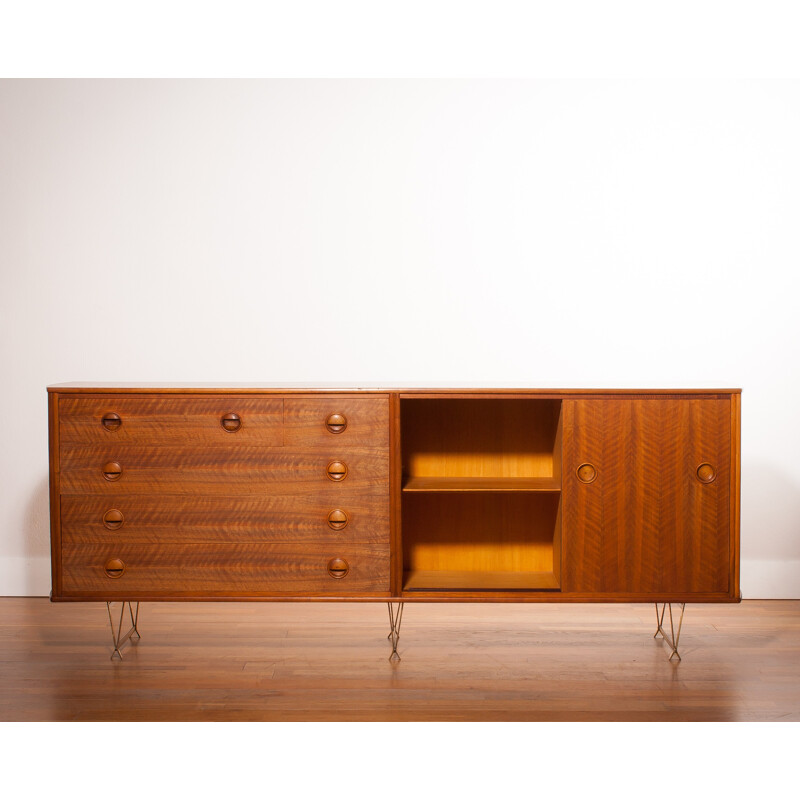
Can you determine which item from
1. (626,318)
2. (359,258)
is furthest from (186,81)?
(626,318)

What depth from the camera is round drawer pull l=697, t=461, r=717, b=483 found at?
2584 mm

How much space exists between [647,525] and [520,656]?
0.73m

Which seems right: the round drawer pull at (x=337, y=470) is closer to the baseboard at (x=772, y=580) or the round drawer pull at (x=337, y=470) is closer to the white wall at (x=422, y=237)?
the white wall at (x=422, y=237)

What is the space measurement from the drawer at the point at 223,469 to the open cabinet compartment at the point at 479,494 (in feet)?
1.07

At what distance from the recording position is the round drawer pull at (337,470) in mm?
2596

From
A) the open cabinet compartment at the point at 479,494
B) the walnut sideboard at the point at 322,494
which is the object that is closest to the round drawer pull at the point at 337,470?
the walnut sideboard at the point at 322,494

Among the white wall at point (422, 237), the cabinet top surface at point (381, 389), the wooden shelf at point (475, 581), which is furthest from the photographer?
the white wall at point (422, 237)

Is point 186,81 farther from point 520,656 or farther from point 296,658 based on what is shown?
point 520,656

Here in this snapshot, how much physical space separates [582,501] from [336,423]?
0.82m

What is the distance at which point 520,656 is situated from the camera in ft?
9.78

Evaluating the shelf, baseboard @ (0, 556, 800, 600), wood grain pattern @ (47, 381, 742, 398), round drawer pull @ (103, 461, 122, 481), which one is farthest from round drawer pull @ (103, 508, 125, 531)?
baseboard @ (0, 556, 800, 600)

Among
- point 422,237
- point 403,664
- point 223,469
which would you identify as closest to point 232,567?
point 223,469

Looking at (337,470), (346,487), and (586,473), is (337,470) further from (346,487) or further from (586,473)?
(586,473)

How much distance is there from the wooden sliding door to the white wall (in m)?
1.03
